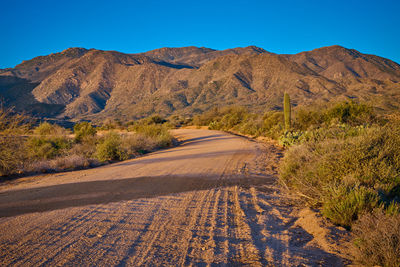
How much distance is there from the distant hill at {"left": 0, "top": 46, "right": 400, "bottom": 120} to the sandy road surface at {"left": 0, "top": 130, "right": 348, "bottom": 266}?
198 ft

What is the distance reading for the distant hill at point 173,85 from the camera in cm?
7775

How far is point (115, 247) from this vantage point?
3236mm

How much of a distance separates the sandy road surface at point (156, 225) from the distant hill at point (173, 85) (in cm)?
6037

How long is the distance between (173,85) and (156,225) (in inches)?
4024

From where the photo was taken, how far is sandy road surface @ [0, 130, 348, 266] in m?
3.02

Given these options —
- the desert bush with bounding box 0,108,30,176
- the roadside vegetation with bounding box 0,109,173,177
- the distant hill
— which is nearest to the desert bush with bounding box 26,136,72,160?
the roadside vegetation with bounding box 0,109,173,177

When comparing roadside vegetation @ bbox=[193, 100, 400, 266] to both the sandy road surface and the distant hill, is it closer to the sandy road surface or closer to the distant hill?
the sandy road surface

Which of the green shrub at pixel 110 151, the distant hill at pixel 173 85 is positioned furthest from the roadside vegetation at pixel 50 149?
the distant hill at pixel 173 85

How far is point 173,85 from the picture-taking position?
339 ft

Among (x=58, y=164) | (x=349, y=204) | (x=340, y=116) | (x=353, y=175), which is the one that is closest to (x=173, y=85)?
(x=340, y=116)

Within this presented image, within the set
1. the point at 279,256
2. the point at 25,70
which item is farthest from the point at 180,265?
→ the point at 25,70

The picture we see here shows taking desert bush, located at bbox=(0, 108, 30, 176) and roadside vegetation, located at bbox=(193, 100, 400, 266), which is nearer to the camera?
roadside vegetation, located at bbox=(193, 100, 400, 266)

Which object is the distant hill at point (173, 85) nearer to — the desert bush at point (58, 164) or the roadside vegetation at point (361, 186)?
the desert bush at point (58, 164)

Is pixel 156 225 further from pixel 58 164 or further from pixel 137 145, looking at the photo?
pixel 137 145
